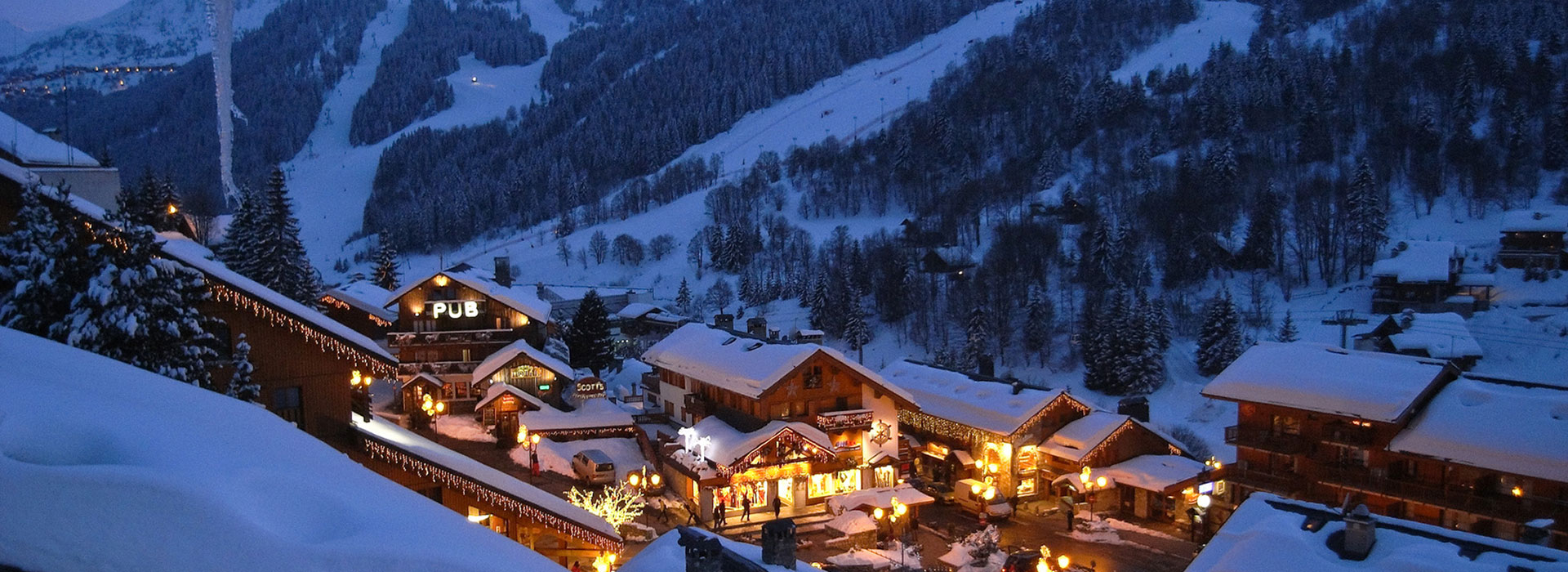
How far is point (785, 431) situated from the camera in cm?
2827

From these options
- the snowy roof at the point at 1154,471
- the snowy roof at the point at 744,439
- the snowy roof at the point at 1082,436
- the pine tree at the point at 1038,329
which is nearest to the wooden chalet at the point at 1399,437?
the snowy roof at the point at 1154,471

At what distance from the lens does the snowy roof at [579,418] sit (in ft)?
110

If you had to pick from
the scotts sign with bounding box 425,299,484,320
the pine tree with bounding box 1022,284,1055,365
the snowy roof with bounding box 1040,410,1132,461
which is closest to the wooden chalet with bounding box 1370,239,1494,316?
the pine tree with bounding box 1022,284,1055,365

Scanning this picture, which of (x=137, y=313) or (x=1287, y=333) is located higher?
(x=137, y=313)

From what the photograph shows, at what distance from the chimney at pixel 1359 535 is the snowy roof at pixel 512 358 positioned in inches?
1185

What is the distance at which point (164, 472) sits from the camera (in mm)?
3256

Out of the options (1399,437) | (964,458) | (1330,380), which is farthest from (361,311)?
(1399,437)

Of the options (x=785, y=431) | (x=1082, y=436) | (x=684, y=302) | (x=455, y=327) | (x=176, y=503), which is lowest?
(x=1082, y=436)

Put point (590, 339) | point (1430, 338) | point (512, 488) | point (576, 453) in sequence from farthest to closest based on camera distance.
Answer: point (590, 339)
point (1430, 338)
point (576, 453)
point (512, 488)

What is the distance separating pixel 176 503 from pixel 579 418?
104 feet

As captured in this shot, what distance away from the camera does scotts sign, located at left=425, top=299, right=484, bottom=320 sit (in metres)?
40.0

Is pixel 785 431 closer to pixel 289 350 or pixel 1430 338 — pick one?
pixel 289 350

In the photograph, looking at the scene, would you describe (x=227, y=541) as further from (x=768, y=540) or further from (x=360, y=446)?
(x=360, y=446)

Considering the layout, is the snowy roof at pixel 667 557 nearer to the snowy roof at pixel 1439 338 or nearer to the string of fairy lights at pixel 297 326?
the string of fairy lights at pixel 297 326
